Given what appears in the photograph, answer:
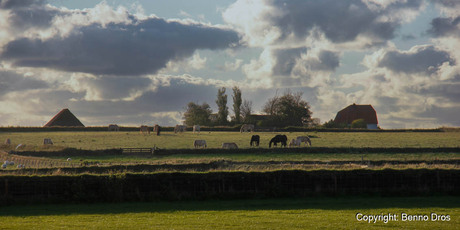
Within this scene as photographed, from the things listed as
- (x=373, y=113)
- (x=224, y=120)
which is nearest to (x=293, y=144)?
(x=224, y=120)

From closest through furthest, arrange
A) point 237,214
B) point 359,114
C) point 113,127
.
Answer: point 237,214, point 113,127, point 359,114

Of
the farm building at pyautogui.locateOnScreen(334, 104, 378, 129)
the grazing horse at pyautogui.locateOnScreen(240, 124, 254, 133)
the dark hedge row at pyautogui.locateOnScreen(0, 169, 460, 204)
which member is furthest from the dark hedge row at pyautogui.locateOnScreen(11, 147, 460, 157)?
the farm building at pyautogui.locateOnScreen(334, 104, 378, 129)

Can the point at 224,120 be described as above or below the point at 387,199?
above

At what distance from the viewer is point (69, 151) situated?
4816cm

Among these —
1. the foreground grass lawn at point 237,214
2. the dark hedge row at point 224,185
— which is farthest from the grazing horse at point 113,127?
the foreground grass lawn at point 237,214

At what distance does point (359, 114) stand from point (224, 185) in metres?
101

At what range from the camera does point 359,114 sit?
4550 inches

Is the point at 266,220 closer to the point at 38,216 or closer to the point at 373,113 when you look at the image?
the point at 38,216

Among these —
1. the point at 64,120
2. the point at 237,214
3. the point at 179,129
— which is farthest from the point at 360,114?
the point at 237,214

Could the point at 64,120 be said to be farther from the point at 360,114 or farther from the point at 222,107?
the point at 360,114

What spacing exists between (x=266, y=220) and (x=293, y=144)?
39611 millimetres

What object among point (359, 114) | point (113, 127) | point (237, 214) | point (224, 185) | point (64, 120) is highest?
point (359, 114)

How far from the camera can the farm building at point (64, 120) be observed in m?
104

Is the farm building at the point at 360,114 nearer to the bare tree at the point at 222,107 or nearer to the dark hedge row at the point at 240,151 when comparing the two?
the bare tree at the point at 222,107
